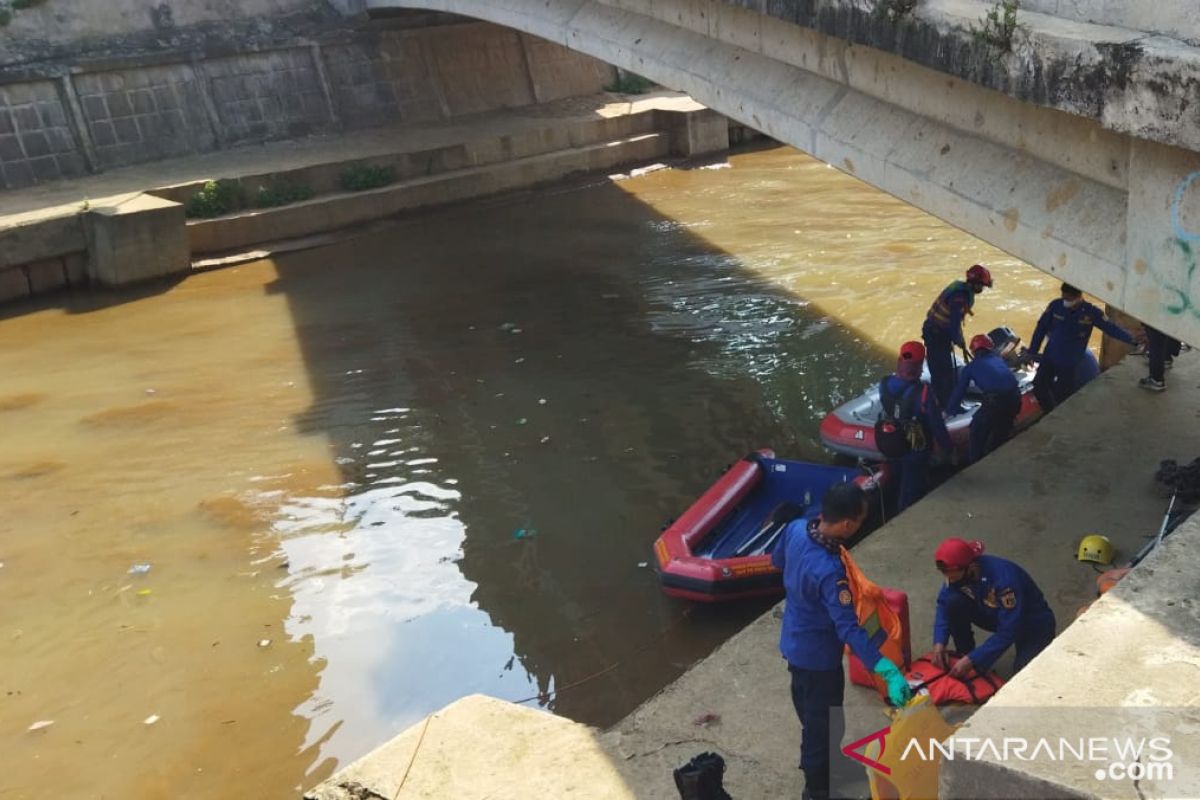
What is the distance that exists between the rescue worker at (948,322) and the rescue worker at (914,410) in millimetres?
1111

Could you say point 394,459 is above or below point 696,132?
below

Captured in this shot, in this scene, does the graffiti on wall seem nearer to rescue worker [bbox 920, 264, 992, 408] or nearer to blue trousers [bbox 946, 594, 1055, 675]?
blue trousers [bbox 946, 594, 1055, 675]

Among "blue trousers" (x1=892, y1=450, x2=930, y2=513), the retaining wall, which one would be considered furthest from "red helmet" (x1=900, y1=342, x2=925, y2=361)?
the retaining wall

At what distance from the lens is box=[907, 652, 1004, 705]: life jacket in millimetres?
6117

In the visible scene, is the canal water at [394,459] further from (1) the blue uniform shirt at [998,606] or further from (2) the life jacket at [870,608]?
(2) the life jacket at [870,608]

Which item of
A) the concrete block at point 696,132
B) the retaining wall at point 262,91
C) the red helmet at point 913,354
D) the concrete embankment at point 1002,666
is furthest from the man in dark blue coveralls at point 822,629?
the concrete block at point 696,132

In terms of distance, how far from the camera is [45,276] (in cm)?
1723

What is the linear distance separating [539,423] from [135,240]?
8132 millimetres

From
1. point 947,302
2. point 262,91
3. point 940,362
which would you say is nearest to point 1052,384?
point 940,362

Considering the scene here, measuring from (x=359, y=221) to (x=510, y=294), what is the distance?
4.43m

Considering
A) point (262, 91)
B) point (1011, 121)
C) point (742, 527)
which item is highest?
point (1011, 121)

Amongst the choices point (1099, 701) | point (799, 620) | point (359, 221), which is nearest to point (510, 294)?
point (359, 221)

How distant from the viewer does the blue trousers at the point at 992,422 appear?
9.33 m

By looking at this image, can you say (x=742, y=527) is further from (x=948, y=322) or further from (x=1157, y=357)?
(x=1157, y=357)
